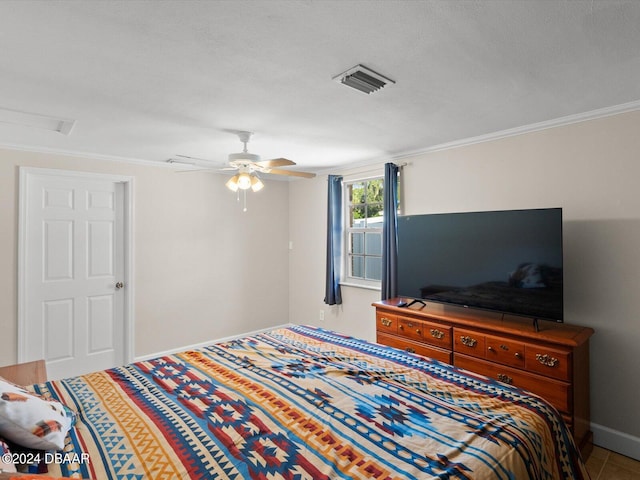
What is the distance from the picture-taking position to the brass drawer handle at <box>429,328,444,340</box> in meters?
2.98

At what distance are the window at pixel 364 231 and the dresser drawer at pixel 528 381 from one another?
5.61ft

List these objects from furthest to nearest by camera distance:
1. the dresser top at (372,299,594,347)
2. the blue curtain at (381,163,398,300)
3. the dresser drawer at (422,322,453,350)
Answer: the blue curtain at (381,163,398,300) < the dresser drawer at (422,322,453,350) < the dresser top at (372,299,594,347)

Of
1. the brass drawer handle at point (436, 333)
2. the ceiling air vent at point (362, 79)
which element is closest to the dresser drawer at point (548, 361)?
the brass drawer handle at point (436, 333)

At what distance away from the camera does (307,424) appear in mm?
1523

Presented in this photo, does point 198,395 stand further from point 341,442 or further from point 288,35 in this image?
point 288,35

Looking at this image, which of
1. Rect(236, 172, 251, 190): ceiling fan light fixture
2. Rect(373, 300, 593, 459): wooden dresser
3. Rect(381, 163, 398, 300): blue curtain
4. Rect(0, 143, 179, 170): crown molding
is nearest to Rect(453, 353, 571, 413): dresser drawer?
Rect(373, 300, 593, 459): wooden dresser

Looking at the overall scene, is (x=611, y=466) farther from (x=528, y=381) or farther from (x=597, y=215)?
(x=597, y=215)

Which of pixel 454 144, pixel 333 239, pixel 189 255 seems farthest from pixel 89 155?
pixel 454 144

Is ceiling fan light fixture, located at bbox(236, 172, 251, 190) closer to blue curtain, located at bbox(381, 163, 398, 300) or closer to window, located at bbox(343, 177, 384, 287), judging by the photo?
blue curtain, located at bbox(381, 163, 398, 300)

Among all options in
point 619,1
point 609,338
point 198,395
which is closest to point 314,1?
point 619,1

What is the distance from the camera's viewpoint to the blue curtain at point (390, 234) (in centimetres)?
383

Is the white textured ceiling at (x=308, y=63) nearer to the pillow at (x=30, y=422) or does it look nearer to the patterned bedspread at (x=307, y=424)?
the pillow at (x=30, y=422)

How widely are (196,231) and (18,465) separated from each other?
11.5 ft

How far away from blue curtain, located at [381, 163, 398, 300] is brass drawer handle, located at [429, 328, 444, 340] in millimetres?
795
